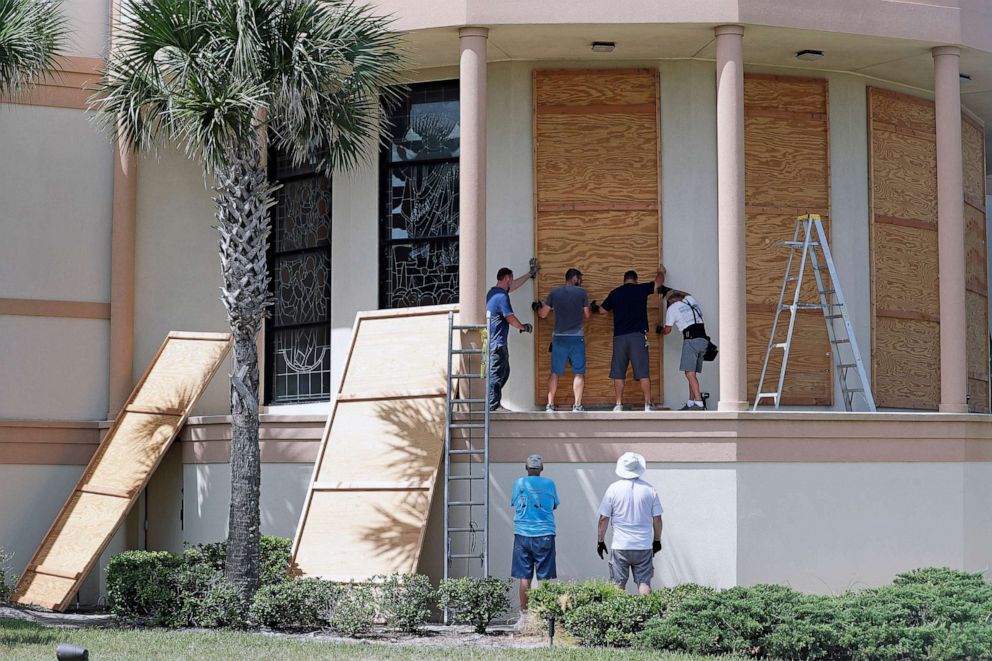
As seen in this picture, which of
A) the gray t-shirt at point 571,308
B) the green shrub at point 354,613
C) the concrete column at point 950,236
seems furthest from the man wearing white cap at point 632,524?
the concrete column at point 950,236

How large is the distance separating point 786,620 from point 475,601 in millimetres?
3136

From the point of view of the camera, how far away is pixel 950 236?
51.0 ft

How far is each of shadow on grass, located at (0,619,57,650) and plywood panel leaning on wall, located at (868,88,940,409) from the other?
10284mm

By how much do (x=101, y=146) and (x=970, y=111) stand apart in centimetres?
1203

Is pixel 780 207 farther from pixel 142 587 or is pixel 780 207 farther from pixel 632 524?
pixel 142 587

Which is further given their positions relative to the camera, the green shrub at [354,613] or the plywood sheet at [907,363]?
the plywood sheet at [907,363]

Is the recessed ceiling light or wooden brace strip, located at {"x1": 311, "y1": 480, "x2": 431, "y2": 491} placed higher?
the recessed ceiling light

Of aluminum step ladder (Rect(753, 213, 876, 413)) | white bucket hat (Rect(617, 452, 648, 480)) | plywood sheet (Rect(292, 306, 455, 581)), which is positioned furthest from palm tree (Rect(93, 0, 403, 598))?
aluminum step ladder (Rect(753, 213, 876, 413))

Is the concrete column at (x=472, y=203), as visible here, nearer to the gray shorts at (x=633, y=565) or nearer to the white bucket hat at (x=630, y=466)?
the white bucket hat at (x=630, y=466)

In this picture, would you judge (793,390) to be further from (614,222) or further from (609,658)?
(609,658)

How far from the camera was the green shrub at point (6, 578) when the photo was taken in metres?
15.4

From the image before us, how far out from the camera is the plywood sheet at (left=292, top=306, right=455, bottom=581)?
46.2ft

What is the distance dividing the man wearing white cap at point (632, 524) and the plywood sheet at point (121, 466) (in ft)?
20.5

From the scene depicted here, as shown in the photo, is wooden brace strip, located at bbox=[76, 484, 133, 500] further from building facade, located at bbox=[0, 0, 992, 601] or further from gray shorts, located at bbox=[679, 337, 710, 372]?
gray shorts, located at bbox=[679, 337, 710, 372]
